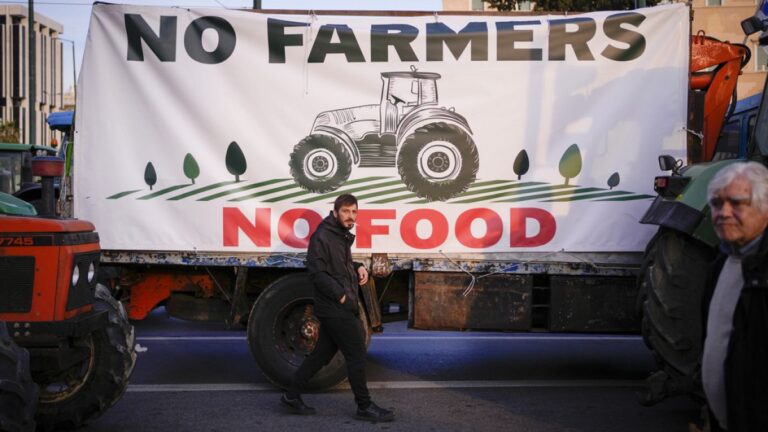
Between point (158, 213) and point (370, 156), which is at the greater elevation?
point (370, 156)

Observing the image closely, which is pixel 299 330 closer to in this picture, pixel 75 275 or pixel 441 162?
pixel 441 162

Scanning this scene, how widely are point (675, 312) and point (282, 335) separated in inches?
137

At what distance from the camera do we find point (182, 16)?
8445mm

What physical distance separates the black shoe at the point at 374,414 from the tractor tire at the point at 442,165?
2060 millimetres

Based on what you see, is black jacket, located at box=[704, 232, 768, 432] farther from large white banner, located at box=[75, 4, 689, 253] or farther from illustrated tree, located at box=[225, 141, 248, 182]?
illustrated tree, located at box=[225, 141, 248, 182]

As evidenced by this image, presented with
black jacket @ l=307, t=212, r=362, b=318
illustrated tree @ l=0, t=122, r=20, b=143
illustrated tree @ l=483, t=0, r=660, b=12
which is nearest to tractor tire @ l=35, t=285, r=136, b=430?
black jacket @ l=307, t=212, r=362, b=318

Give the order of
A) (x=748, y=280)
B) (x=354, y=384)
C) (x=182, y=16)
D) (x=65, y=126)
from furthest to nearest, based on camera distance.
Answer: (x=65, y=126) < (x=182, y=16) < (x=354, y=384) < (x=748, y=280)

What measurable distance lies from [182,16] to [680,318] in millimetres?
5042

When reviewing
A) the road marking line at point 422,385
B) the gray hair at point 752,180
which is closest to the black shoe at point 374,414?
the road marking line at point 422,385

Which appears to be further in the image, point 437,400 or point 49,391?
point 437,400

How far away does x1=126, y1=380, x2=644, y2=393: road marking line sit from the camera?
8.39 m

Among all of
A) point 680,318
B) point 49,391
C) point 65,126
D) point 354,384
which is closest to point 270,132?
point 354,384

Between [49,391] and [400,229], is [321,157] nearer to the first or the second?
[400,229]

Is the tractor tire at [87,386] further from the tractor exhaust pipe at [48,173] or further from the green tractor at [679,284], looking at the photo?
the green tractor at [679,284]
